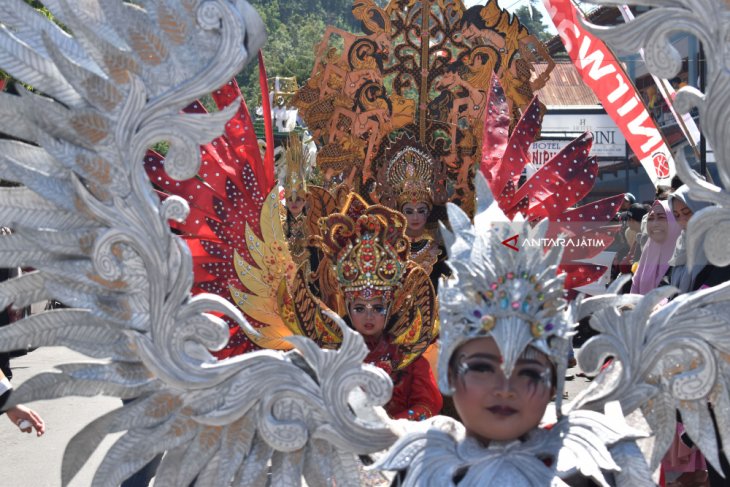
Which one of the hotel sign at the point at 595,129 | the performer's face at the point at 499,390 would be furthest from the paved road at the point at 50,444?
the hotel sign at the point at 595,129

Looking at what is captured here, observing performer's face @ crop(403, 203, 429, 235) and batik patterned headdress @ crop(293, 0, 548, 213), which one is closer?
performer's face @ crop(403, 203, 429, 235)

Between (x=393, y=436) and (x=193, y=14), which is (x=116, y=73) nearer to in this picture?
(x=193, y=14)

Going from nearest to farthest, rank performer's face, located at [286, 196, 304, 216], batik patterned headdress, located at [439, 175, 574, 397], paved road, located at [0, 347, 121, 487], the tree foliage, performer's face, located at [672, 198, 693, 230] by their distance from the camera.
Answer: batik patterned headdress, located at [439, 175, 574, 397]
performer's face, located at [672, 198, 693, 230]
paved road, located at [0, 347, 121, 487]
performer's face, located at [286, 196, 304, 216]
the tree foliage

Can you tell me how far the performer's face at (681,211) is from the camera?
4.79 meters

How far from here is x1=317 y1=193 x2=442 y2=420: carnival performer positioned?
3.79 m

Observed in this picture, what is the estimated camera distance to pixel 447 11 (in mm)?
5547

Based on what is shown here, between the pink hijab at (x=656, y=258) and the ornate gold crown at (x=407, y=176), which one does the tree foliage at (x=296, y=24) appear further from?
the pink hijab at (x=656, y=258)

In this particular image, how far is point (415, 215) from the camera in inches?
212

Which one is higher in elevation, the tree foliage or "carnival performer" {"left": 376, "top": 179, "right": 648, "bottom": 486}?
"carnival performer" {"left": 376, "top": 179, "right": 648, "bottom": 486}

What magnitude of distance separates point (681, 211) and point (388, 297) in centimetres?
180

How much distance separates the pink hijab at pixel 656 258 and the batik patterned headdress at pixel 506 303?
267cm

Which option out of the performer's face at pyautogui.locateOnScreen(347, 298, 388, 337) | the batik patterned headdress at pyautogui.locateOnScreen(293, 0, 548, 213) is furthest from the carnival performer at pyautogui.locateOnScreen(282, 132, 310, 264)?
the performer's face at pyautogui.locateOnScreen(347, 298, 388, 337)

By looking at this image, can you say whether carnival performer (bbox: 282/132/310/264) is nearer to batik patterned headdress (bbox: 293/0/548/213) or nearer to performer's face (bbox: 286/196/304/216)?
performer's face (bbox: 286/196/304/216)

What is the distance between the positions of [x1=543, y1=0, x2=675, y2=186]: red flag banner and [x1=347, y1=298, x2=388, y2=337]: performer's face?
302cm
